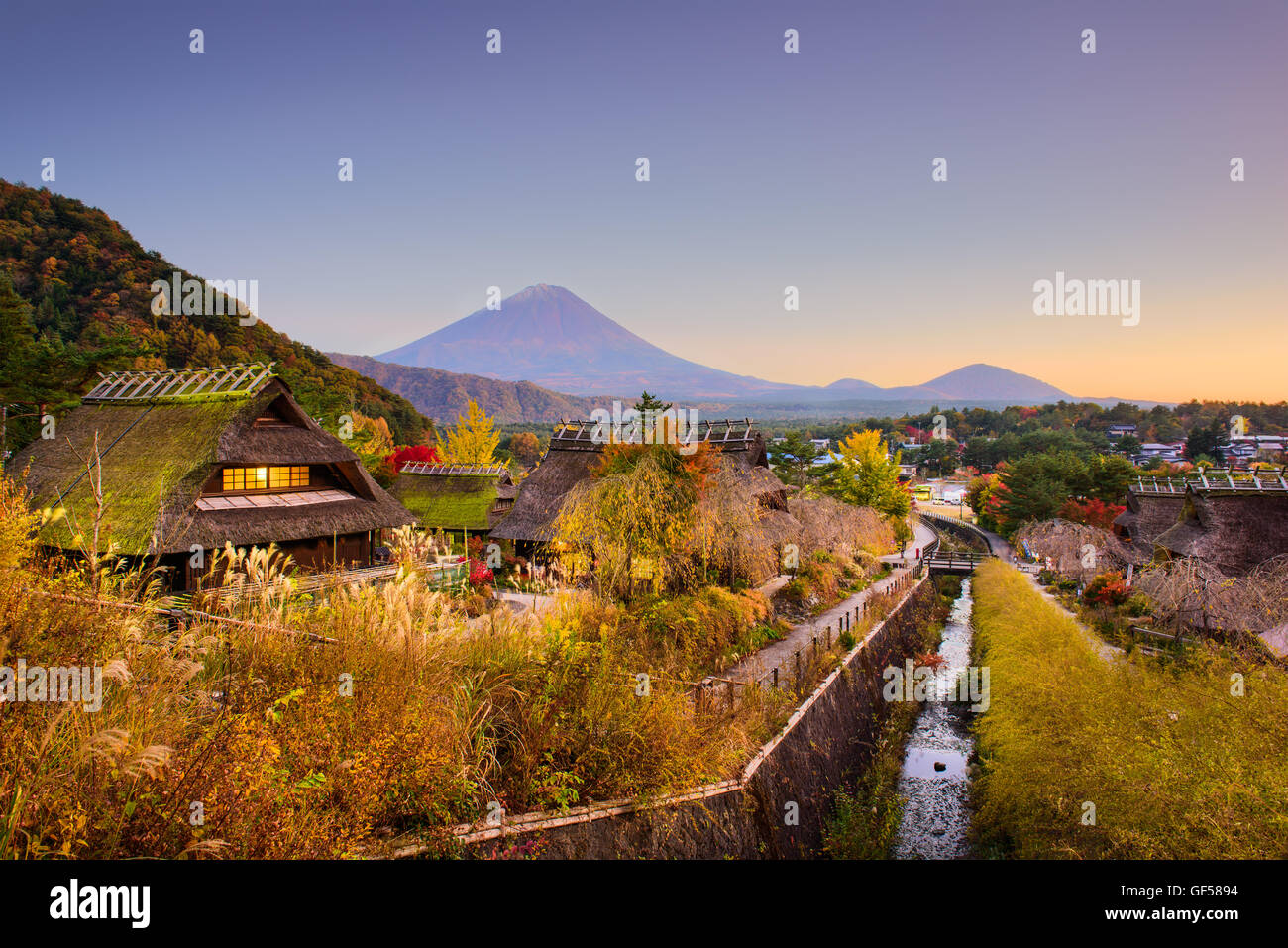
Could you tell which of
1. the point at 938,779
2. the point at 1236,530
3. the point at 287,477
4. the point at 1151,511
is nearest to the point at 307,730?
the point at 938,779

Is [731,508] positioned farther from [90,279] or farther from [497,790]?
[90,279]

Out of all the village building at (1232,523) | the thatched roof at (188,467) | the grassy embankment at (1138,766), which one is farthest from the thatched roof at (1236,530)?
the thatched roof at (188,467)

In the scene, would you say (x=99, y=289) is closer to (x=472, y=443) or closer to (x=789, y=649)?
(x=472, y=443)

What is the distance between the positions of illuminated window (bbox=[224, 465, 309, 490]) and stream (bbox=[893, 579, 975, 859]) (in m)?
15.2

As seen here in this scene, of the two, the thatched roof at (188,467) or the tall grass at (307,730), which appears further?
the thatched roof at (188,467)

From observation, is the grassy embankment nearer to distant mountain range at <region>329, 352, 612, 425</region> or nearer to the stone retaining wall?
the stone retaining wall

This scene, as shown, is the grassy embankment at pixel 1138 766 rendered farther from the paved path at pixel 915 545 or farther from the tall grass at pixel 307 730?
the paved path at pixel 915 545

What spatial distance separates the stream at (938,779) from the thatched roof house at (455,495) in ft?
54.7

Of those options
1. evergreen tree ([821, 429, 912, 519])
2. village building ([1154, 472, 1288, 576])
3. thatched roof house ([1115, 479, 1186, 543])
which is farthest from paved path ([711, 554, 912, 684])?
evergreen tree ([821, 429, 912, 519])

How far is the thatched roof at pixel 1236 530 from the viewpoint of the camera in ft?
66.5

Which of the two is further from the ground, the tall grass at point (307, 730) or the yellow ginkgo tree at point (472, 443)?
the yellow ginkgo tree at point (472, 443)

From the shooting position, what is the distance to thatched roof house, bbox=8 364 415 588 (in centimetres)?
1315

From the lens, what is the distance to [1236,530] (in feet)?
68.5

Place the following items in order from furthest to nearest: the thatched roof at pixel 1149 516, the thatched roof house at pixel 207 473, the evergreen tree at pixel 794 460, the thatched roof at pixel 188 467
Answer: the evergreen tree at pixel 794 460 → the thatched roof at pixel 1149 516 → the thatched roof house at pixel 207 473 → the thatched roof at pixel 188 467
